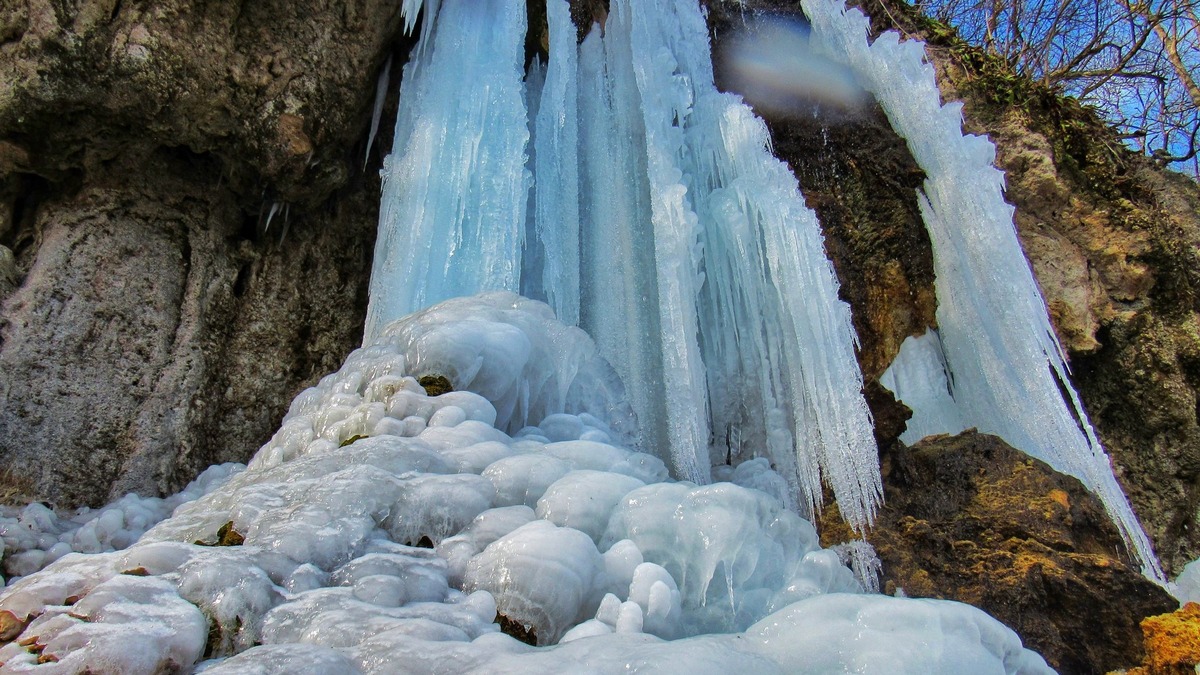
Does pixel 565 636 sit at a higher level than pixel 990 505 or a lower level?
lower

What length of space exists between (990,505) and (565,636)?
10.4ft

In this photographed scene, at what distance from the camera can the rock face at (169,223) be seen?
189 inches

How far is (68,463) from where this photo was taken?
16.0ft

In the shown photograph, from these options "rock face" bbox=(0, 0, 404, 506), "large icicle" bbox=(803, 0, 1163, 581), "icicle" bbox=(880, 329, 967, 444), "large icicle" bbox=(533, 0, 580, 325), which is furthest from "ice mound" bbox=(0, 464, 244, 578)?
"large icicle" bbox=(803, 0, 1163, 581)

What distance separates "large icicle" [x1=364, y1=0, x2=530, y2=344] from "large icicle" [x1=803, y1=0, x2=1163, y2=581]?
272cm

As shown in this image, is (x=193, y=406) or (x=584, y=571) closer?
(x=584, y=571)

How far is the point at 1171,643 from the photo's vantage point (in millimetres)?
3256

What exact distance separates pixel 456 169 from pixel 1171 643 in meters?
4.50

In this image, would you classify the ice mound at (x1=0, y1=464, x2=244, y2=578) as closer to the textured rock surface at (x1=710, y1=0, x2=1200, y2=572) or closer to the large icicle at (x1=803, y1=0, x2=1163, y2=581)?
the textured rock surface at (x1=710, y1=0, x2=1200, y2=572)

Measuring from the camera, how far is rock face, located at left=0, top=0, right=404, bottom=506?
4.80 metres

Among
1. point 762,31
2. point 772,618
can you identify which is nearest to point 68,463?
point 772,618

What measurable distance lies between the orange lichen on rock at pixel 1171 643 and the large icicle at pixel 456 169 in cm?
358

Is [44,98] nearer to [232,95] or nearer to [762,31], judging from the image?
[232,95]

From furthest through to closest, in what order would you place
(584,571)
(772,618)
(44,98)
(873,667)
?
(44,98)
(584,571)
(772,618)
(873,667)
